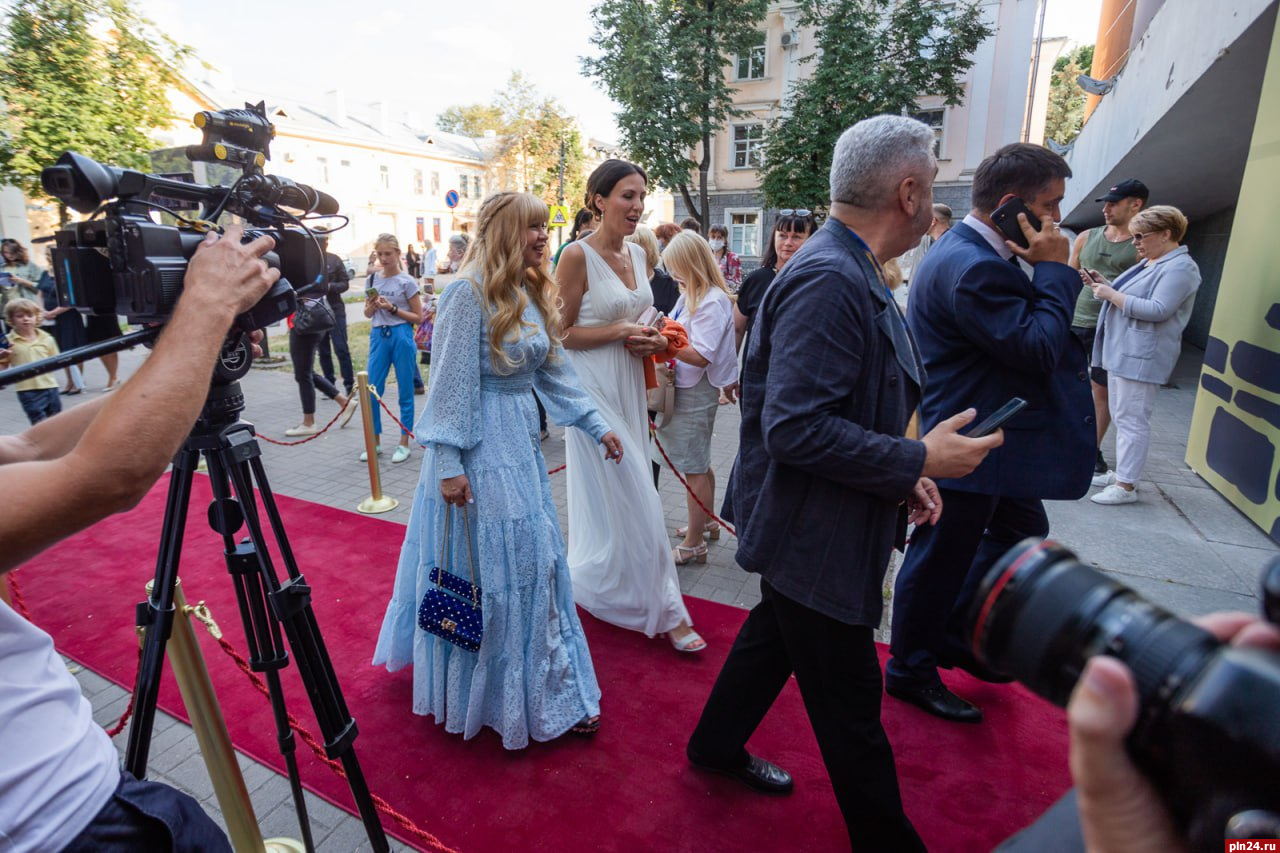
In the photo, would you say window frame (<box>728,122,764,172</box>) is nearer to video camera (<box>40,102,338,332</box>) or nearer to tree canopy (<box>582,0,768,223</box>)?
tree canopy (<box>582,0,768,223</box>)

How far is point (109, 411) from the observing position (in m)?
0.94

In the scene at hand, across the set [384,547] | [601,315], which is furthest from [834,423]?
[384,547]

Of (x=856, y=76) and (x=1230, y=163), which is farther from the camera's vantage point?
(x=856, y=76)

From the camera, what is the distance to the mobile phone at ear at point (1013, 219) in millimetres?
2494

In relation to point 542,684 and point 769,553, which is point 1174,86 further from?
point 542,684

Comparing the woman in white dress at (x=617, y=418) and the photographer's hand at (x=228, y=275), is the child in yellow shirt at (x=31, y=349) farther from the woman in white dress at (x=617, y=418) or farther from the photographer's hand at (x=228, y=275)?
the photographer's hand at (x=228, y=275)

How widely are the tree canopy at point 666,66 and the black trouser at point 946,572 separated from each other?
761 inches

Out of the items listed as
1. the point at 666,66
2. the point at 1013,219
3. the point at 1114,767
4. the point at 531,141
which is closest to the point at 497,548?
the point at 1114,767

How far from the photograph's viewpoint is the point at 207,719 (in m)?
1.79

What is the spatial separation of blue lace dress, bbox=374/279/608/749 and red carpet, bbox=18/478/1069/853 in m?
0.16

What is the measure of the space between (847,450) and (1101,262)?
6.16 meters

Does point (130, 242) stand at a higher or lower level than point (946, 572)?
higher

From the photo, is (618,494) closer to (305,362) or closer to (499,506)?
(499,506)

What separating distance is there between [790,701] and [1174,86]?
776cm
